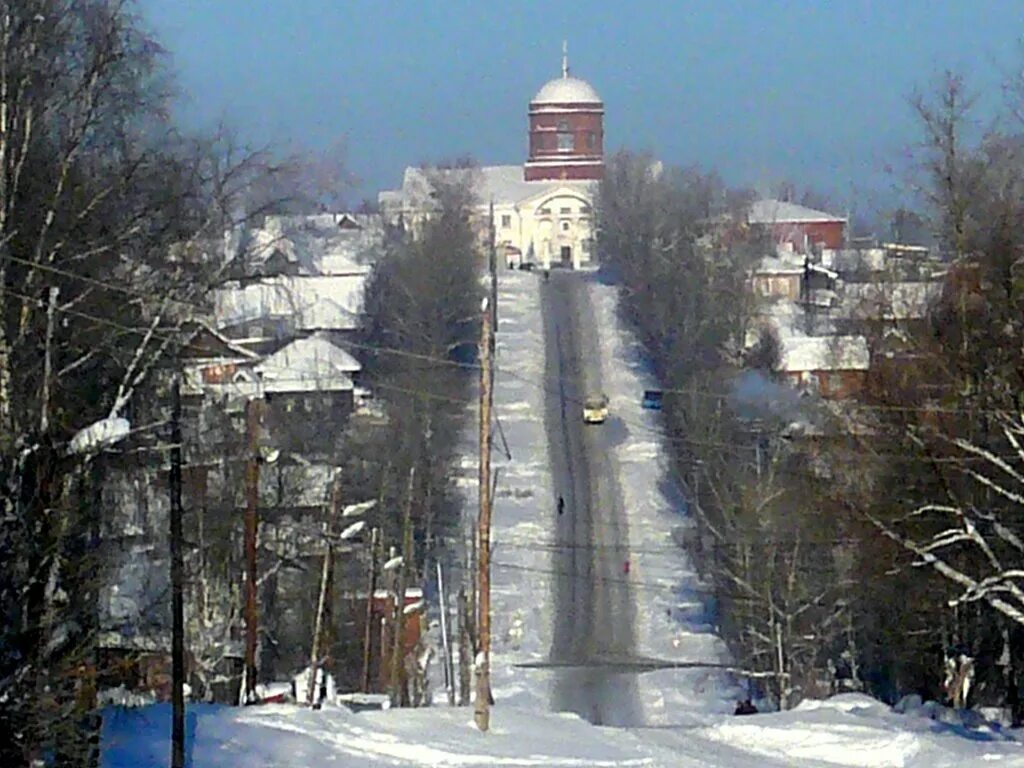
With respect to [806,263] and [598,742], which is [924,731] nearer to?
[598,742]

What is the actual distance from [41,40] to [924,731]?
31.6 feet

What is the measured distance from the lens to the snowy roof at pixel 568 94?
10162cm

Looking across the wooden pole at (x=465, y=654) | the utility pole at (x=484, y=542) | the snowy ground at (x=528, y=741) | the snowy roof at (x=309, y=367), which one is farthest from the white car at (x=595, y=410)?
the utility pole at (x=484, y=542)

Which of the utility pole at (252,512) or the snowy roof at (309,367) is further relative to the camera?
the snowy roof at (309,367)

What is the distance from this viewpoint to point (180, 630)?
40.5 feet

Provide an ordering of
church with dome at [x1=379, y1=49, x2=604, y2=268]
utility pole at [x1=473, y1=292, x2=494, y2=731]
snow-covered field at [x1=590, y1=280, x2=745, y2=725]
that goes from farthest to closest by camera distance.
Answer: church with dome at [x1=379, y1=49, x2=604, y2=268], snow-covered field at [x1=590, y1=280, x2=745, y2=725], utility pole at [x1=473, y1=292, x2=494, y2=731]

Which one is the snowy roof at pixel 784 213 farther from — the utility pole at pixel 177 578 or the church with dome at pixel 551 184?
the utility pole at pixel 177 578

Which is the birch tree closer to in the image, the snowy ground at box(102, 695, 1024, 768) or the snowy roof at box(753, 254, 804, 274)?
the snowy ground at box(102, 695, 1024, 768)

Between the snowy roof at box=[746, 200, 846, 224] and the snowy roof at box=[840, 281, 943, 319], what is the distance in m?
51.0

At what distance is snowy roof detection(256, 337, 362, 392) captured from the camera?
32.7 m

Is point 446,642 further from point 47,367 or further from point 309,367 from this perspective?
point 47,367

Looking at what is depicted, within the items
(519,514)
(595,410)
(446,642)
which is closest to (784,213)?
(595,410)

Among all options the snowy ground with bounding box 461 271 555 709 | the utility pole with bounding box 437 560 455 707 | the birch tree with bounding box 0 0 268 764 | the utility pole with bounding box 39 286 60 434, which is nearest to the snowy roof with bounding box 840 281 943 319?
the birch tree with bounding box 0 0 268 764

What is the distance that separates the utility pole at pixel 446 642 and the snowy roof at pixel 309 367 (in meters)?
3.95
